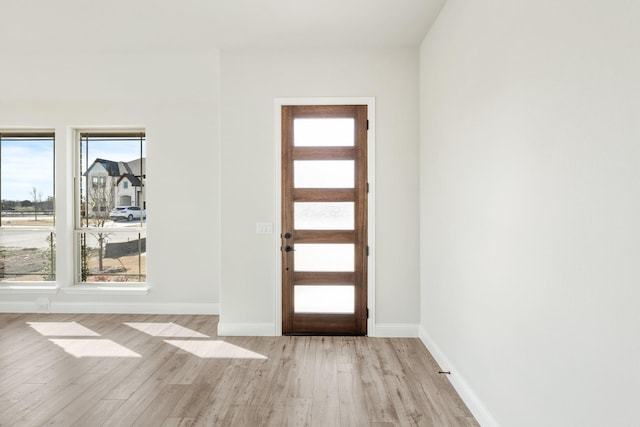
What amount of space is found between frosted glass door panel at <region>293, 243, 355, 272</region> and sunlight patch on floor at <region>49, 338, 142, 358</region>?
5.66ft

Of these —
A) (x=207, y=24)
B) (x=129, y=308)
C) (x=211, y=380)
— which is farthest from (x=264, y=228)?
(x=129, y=308)

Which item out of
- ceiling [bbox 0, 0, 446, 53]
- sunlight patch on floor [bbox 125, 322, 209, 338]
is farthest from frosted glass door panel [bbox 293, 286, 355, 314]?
ceiling [bbox 0, 0, 446, 53]

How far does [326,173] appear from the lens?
3.89 m

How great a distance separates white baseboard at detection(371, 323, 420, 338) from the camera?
3.84 meters

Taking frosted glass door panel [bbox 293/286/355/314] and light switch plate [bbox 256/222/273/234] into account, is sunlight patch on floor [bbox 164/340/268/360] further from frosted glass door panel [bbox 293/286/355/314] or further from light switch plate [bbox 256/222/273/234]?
light switch plate [bbox 256/222/273/234]

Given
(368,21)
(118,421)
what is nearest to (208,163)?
(368,21)

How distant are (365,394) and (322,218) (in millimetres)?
1744

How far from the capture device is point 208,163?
15.4 feet

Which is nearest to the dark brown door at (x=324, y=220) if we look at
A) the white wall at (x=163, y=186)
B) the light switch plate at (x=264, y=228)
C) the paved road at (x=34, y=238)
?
the light switch plate at (x=264, y=228)

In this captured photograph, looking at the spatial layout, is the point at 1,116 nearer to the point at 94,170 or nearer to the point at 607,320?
the point at 94,170

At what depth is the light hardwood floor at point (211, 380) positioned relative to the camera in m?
2.43

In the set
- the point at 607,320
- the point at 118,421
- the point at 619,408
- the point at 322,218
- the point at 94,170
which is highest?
the point at 94,170

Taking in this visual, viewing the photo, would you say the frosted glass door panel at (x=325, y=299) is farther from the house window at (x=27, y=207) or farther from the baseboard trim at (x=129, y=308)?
the house window at (x=27, y=207)

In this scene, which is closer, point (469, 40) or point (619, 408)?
point (619, 408)
